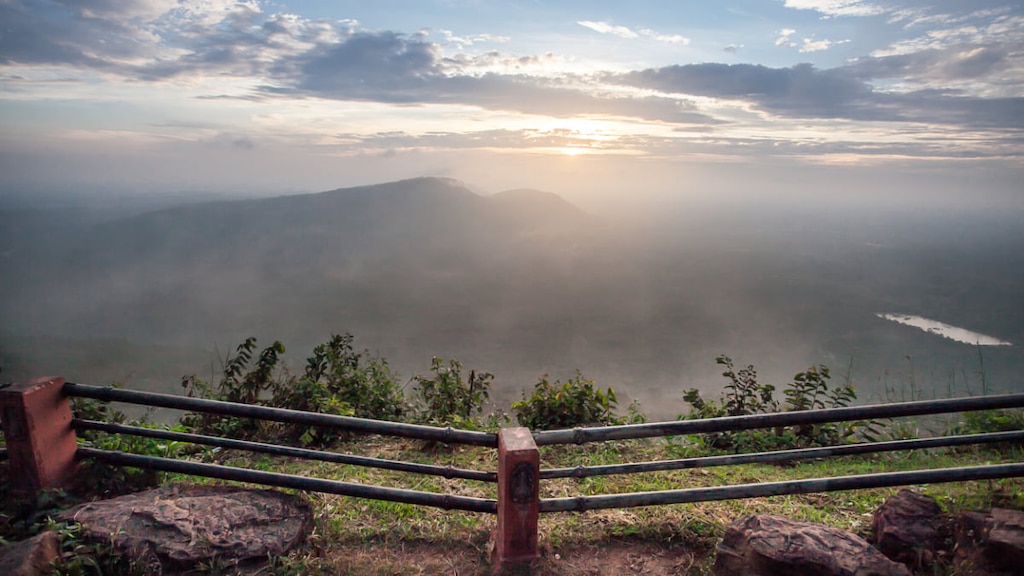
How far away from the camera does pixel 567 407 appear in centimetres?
605

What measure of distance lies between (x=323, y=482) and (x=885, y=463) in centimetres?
512

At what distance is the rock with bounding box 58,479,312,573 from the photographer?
9.55ft

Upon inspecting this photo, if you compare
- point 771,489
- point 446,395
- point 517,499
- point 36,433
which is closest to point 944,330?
point 446,395

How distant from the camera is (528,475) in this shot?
274 cm

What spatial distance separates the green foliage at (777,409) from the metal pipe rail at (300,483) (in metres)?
2.94

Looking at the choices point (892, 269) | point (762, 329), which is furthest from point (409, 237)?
point (892, 269)

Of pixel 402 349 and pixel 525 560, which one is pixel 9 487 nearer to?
pixel 525 560

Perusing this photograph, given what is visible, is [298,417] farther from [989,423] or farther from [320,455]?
[989,423]

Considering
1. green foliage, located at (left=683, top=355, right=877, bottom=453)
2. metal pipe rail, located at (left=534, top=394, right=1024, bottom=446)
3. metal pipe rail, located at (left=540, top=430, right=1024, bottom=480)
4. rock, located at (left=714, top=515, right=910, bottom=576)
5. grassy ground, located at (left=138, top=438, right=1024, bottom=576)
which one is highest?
metal pipe rail, located at (left=534, top=394, right=1024, bottom=446)

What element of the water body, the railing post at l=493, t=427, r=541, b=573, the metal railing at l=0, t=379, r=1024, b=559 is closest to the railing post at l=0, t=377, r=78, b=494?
the metal railing at l=0, t=379, r=1024, b=559

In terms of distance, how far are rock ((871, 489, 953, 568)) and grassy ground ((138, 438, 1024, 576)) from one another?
144 mm

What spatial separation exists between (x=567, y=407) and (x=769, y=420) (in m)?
3.18

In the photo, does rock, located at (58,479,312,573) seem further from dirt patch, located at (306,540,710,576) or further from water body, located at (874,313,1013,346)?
water body, located at (874,313,1013,346)

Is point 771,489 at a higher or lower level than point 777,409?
higher
